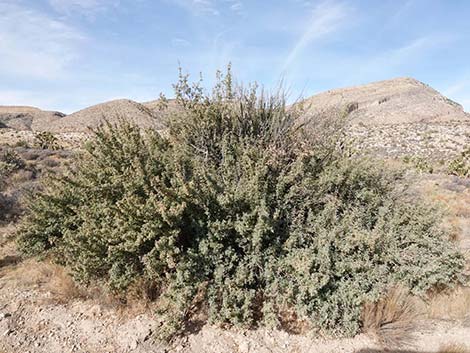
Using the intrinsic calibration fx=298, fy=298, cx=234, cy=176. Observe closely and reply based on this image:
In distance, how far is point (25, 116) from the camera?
79312 millimetres

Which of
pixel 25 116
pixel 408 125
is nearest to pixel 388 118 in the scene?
pixel 408 125

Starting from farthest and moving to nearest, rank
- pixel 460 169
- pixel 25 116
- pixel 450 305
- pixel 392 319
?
pixel 25 116 → pixel 460 169 → pixel 450 305 → pixel 392 319

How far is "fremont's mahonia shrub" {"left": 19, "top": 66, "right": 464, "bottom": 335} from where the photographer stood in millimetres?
3674

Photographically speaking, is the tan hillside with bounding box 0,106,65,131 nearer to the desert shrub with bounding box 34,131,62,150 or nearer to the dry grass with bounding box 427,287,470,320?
the desert shrub with bounding box 34,131,62,150

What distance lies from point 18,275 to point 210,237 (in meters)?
3.47

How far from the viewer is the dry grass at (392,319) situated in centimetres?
375

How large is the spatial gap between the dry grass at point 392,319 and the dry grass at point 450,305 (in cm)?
35

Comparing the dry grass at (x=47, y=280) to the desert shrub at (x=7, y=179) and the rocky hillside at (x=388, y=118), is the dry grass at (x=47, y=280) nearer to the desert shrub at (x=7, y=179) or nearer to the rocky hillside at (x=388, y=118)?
the rocky hillside at (x=388, y=118)

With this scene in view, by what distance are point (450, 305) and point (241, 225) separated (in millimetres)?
3283

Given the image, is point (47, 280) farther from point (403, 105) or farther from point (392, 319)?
point (403, 105)

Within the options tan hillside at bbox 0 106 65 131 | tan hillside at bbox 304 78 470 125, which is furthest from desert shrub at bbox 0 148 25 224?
tan hillside at bbox 0 106 65 131

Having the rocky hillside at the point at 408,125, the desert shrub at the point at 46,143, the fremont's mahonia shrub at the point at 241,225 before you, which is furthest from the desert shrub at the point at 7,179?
the desert shrub at the point at 46,143

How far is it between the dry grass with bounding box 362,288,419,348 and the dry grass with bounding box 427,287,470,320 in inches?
13.8

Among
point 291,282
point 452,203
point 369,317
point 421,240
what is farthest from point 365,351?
point 452,203
